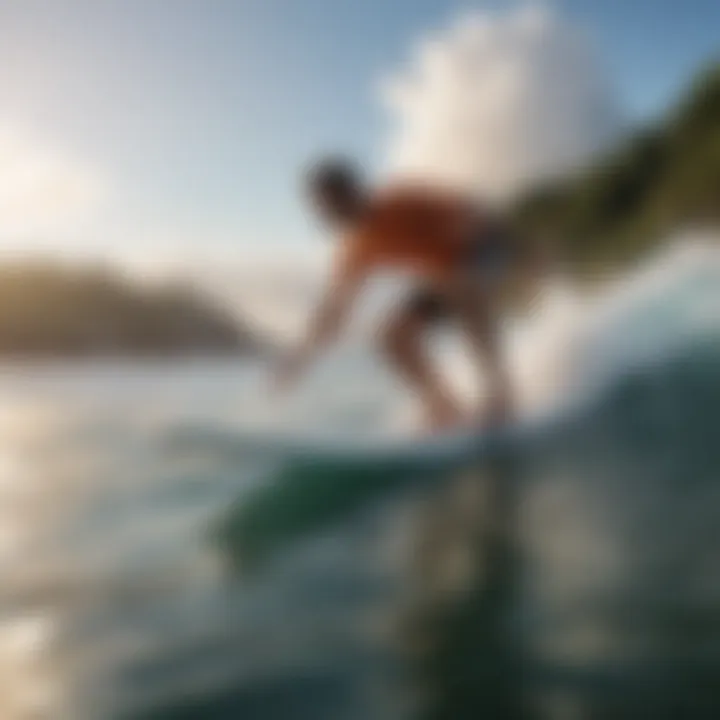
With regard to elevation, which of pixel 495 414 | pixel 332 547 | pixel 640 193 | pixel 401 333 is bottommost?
pixel 332 547

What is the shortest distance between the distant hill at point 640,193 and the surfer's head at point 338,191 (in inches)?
7.3

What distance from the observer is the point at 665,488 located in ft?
4.05

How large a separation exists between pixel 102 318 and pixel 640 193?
25.1 inches

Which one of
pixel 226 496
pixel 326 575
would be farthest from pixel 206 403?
pixel 326 575

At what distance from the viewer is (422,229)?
1276mm

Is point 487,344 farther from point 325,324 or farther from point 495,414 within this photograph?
point 325,324

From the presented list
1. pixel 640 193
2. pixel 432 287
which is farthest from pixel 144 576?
pixel 640 193

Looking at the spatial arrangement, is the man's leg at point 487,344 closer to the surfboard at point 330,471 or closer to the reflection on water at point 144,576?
the surfboard at point 330,471

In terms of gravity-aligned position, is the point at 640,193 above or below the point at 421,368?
above

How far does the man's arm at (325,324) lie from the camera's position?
129 cm

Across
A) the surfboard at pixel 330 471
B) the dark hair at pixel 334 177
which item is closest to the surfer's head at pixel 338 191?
the dark hair at pixel 334 177

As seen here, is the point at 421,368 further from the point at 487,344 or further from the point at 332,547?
the point at 332,547

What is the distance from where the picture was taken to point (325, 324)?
1.29 metres

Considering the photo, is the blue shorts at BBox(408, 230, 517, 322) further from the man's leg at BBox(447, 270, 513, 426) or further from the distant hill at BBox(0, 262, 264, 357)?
the distant hill at BBox(0, 262, 264, 357)
